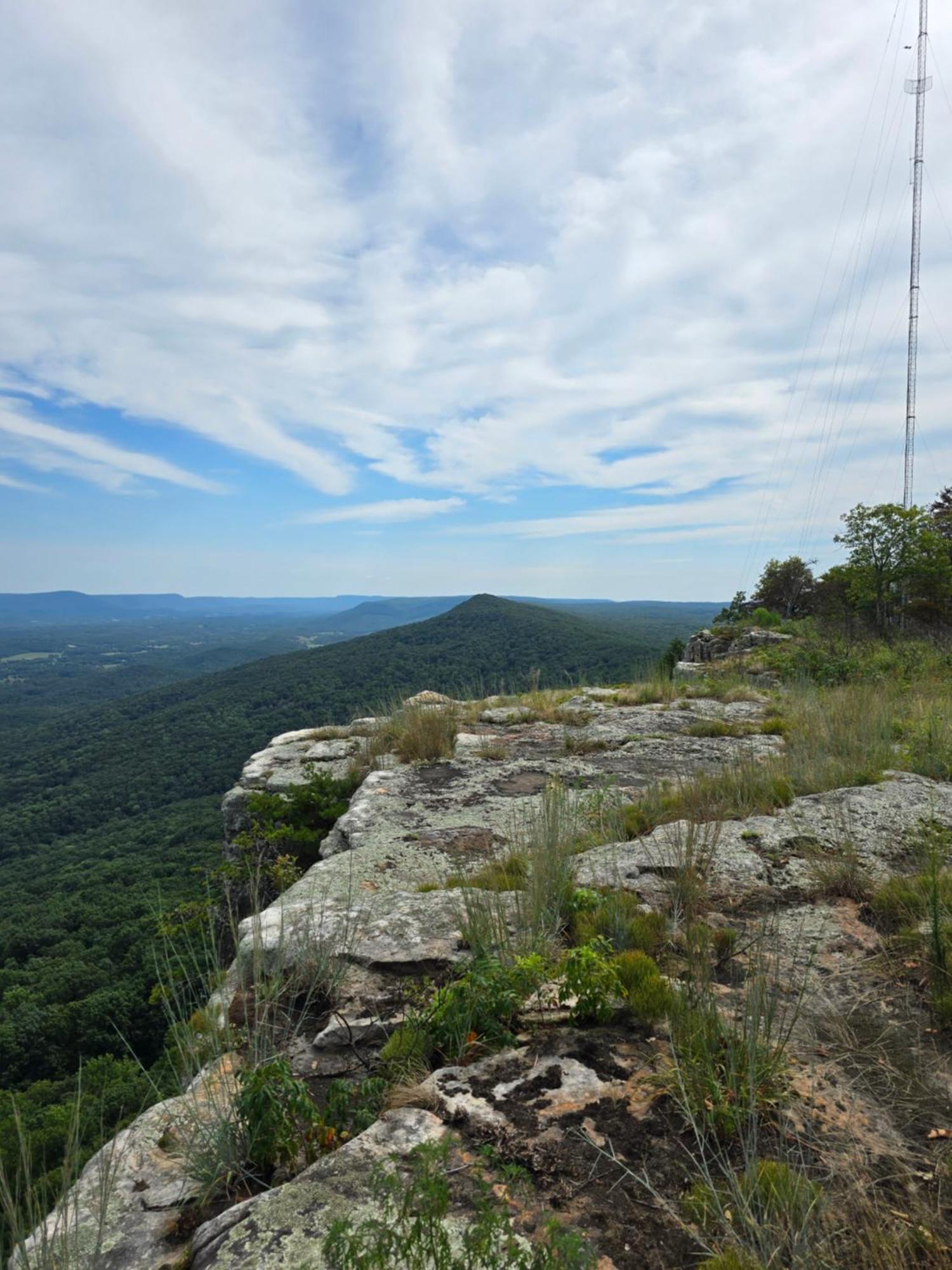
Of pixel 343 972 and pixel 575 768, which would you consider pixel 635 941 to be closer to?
pixel 343 972

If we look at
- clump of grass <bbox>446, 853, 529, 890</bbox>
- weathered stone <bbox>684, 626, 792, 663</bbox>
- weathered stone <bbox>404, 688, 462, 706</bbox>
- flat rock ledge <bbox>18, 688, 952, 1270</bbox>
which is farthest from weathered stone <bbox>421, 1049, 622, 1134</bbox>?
weathered stone <bbox>684, 626, 792, 663</bbox>

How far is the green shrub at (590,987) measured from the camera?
2.38m

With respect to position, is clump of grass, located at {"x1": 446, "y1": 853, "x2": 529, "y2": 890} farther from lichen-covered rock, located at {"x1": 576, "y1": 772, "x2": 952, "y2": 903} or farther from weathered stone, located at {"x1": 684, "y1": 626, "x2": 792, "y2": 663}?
weathered stone, located at {"x1": 684, "y1": 626, "x2": 792, "y2": 663}

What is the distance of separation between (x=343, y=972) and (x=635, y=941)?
1.37 meters

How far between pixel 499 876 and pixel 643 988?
54.9 inches

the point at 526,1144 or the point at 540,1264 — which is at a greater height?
the point at 540,1264

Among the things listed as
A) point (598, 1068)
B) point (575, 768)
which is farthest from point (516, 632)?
point (598, 1068)

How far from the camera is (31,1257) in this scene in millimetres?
1588

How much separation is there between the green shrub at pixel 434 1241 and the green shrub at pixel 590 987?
869 millimetres

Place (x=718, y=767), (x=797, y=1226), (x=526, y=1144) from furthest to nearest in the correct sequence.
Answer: (x=718, y=767), (x=526, y=1144), (x=797, y=1226)

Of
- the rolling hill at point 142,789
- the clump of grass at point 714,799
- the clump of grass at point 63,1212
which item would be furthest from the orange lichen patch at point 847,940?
the rolling hill at point 142,789

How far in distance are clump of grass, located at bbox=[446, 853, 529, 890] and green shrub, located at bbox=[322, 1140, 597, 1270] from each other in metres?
1.92

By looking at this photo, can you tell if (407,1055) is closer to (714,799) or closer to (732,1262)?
(732,1262)

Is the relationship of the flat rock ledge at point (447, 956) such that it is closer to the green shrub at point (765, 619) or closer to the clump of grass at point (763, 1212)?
the clump of grass at point (763, 1212)
